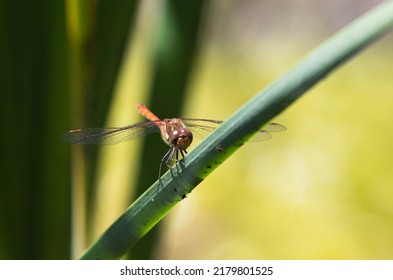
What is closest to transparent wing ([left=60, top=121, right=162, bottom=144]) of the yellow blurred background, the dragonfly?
the dragonfly

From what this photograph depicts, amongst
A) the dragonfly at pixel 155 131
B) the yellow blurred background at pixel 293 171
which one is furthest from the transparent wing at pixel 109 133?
the yellow blurred background at pixel 293 171

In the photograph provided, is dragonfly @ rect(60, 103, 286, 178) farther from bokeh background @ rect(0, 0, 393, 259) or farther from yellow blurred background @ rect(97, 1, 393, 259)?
yellow blurred background @ rect(97, 1, 393, 259)

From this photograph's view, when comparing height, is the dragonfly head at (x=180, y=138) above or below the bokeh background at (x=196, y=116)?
below

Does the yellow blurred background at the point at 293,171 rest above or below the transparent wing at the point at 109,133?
above

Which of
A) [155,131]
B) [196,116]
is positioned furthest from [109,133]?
[196,116]

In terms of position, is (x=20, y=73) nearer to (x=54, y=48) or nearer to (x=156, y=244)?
(x=54, y=48)

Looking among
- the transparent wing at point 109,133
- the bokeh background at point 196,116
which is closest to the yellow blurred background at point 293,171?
the bokeh background at point 196,116

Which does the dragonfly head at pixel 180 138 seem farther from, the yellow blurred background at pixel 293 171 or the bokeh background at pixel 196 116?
the yellow blurred background at pixel 293 171

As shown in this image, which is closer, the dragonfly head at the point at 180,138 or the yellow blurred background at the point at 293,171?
the dragonfly head at the point at 180,138
